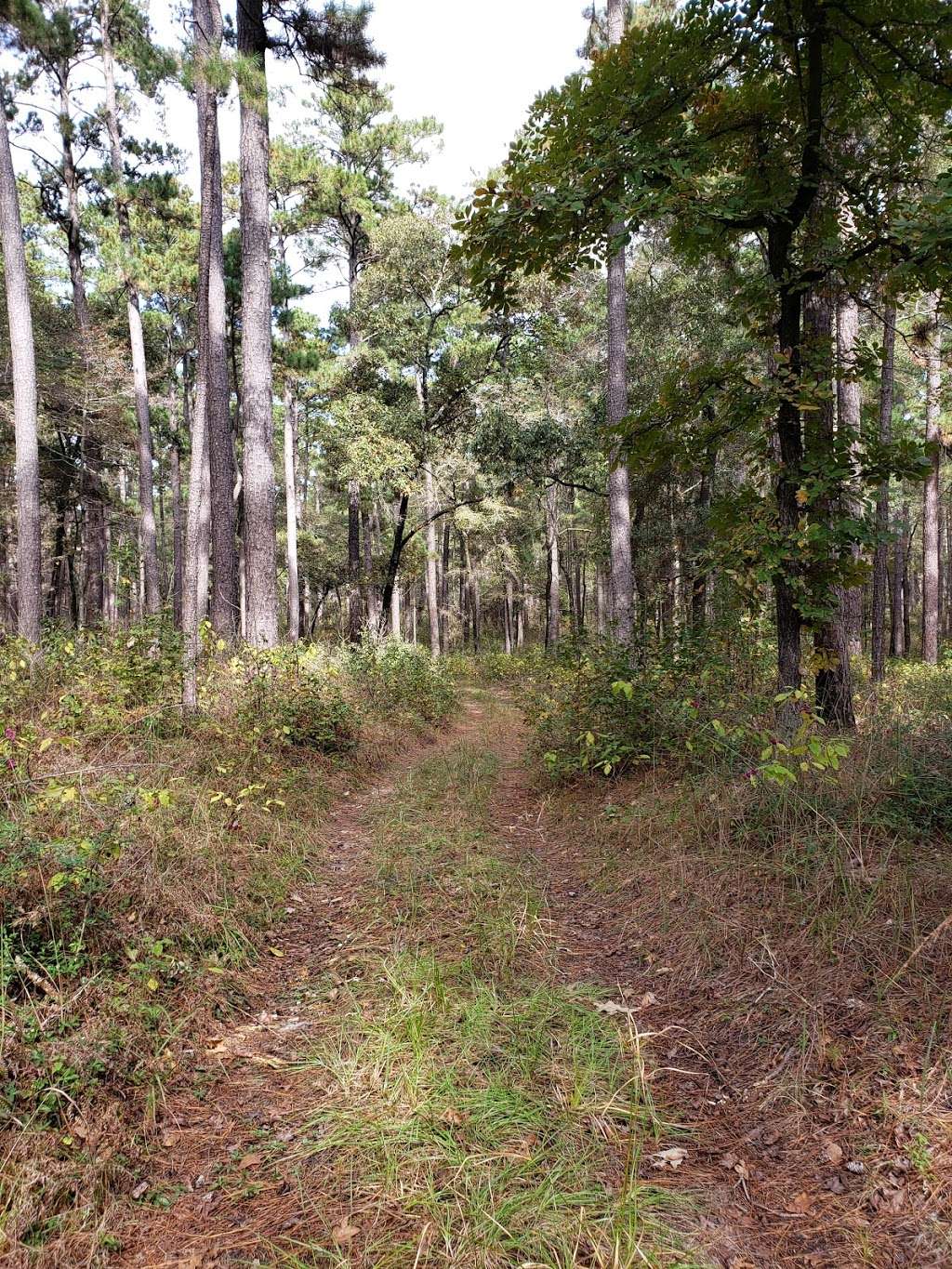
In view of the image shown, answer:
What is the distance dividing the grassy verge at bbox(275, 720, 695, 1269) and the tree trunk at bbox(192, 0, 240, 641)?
20.7 feet

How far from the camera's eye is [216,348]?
952 cm

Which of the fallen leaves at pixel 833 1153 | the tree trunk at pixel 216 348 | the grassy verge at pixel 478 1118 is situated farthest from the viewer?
the tree trunk at pixel 216 348

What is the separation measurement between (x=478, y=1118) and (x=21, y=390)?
11.2 metres

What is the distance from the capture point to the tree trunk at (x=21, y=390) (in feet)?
29.2

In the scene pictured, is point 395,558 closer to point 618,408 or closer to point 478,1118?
point 618,408

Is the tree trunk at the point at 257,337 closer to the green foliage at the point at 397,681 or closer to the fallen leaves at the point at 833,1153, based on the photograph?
the green foliage at the point at 397,681

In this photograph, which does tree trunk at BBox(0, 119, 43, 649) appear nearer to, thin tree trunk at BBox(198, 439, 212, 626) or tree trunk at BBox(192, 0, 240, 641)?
thin tree trunk at BBox(198, 439, 212, 626)

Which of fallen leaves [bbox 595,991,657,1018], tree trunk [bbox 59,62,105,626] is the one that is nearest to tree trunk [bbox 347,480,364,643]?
tree trunk [bbox 59,62,105,626]

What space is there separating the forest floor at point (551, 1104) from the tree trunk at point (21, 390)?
783 cm

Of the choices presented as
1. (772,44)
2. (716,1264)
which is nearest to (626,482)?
(772,44)

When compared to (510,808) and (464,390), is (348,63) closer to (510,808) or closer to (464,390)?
(464,390)

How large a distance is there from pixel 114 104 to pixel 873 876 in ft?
75.1

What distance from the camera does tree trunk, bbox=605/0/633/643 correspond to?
32.7ft

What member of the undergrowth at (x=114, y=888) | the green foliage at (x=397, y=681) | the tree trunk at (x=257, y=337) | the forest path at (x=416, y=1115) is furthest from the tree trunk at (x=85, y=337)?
the forest path at (x=416, y=1115)
